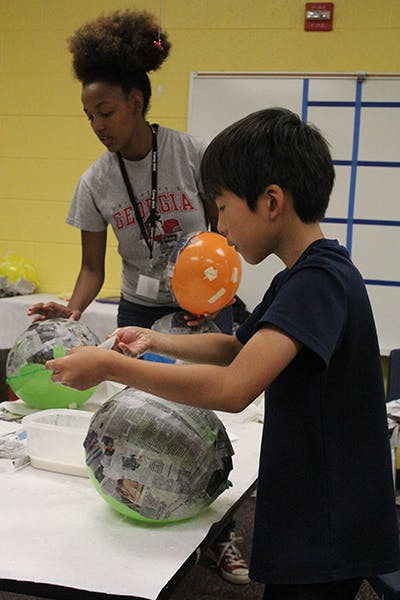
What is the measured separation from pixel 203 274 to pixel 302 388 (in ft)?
3.22

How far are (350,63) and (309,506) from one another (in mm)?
3002

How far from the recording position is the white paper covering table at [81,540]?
1.05m

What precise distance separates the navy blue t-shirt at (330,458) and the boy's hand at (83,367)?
25 centimetres

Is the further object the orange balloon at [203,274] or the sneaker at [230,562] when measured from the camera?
the sneaker at [230,562]

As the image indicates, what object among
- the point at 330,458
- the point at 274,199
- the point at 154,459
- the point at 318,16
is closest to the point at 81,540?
the point at 154,459

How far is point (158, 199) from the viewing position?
7.32 ft

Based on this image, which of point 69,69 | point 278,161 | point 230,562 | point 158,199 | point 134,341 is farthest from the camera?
point 69,69

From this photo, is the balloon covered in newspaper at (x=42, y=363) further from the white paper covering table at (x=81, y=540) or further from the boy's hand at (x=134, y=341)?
the boy's hand at (x=134, y=341)

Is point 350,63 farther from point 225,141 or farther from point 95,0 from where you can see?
point 225,141

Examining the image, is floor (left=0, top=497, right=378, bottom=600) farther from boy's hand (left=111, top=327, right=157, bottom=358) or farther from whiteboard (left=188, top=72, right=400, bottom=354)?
whiteboard (left=188, top=72, right=400, bottom=354)

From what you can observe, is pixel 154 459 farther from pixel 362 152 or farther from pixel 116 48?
pixel 362 152

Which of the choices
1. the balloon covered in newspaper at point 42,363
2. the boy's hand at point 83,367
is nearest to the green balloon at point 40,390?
the balloon covered in newspaper at point 42,363

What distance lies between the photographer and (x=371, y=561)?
3.65 ft

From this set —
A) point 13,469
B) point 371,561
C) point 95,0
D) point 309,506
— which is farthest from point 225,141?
point 95,0
